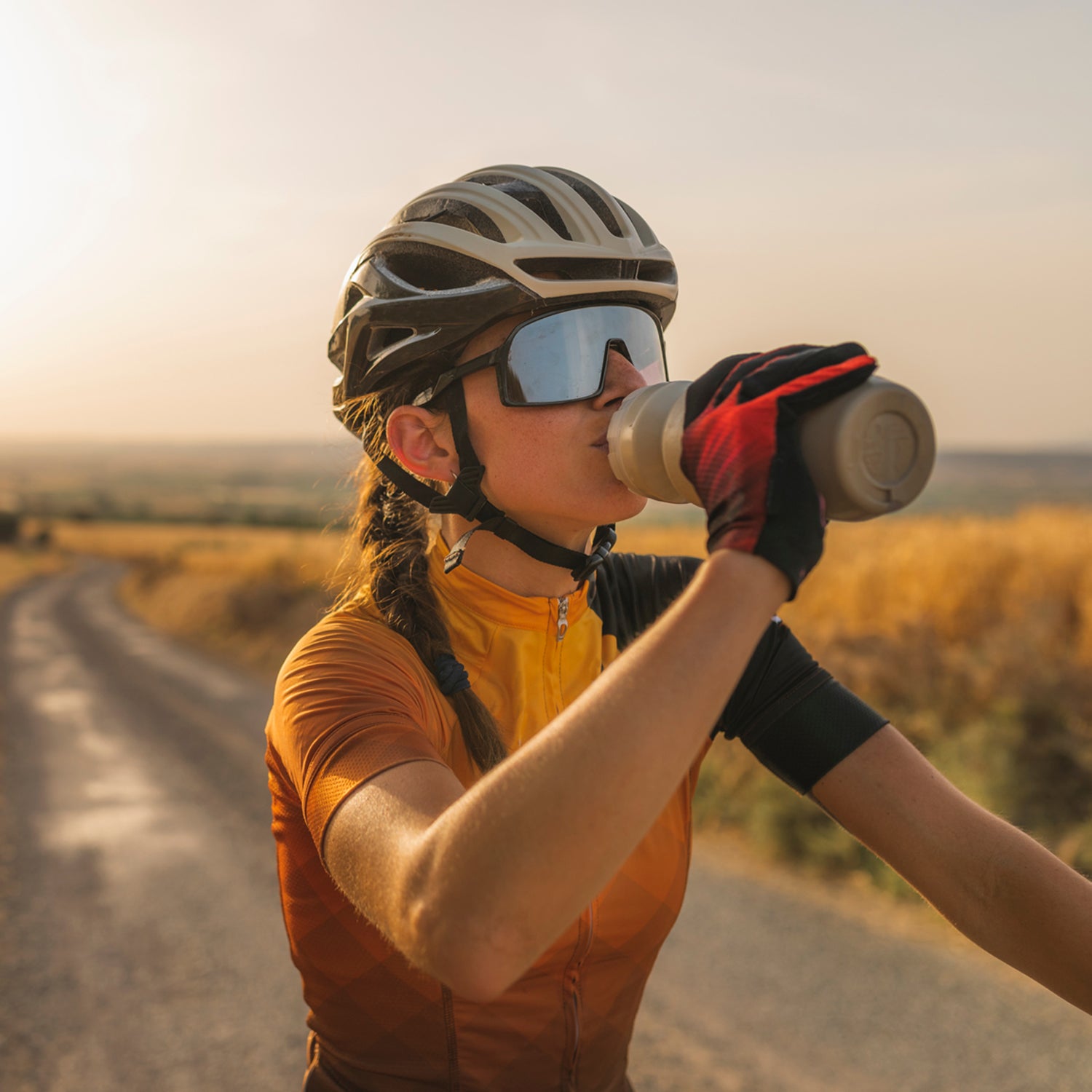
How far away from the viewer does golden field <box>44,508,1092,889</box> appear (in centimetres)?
722

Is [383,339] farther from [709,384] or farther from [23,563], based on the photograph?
[23,563]

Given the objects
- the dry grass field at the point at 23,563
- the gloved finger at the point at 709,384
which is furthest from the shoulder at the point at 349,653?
the dry grass field at the point at 23,563

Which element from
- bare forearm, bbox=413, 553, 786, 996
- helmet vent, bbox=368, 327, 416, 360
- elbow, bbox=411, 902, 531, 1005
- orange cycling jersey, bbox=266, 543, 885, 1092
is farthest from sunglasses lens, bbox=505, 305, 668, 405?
elbow, bbox=411, 902, 531, 1005

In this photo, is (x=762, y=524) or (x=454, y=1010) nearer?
(x=762, y=524)

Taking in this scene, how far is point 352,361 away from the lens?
7.74 feet

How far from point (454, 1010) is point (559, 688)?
697 millimetres

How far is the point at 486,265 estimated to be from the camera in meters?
2.08

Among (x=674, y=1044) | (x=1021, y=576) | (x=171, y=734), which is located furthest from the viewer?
(x=171, y=734)

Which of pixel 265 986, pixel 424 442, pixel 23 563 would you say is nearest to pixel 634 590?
pixel 424 442

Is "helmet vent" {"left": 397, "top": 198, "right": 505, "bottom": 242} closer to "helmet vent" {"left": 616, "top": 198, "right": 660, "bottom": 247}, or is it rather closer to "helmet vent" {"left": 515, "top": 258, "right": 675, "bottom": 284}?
"helmet vent" {"left": 515, "top": 258, "right": 675, "bottom": 284}

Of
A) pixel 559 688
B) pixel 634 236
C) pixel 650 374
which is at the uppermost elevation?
pixel 634 236

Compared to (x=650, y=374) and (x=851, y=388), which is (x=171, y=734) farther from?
(x=851, y=388)

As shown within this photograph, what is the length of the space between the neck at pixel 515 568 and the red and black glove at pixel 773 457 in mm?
927

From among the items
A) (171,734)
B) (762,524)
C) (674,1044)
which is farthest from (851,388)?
(171,734)
